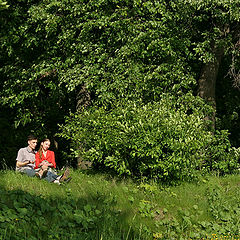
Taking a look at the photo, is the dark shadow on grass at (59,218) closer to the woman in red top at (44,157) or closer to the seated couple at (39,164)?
the seated couple at (39,164)

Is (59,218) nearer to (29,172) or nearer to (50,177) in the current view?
(50,177)

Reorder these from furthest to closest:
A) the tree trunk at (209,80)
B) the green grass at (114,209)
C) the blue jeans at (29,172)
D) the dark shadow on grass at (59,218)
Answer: the tree trunk at (209,80) < the blue jeans at (29,172) < the green grass at (114,209) < the dark shadow on grass at (59,218)

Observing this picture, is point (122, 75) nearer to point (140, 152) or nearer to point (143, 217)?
point (140, 152)

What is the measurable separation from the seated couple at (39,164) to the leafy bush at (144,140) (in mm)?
704

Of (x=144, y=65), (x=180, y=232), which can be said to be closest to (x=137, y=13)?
(x=144, y=65)

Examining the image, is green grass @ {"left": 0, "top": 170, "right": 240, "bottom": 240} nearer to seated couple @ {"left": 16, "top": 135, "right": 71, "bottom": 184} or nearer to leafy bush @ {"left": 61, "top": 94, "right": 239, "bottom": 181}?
seated couple @ {"left": 16, "top": 135, "right": 71, "bottom": 184}

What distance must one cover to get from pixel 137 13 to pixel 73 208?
6.02m

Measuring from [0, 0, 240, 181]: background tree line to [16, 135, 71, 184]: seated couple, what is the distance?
658 mm

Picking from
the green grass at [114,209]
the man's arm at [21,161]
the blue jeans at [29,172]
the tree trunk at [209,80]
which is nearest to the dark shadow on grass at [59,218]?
the green grass at [114,209]

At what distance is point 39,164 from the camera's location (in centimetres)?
911

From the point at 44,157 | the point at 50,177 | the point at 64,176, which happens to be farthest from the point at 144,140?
the point at 44,157

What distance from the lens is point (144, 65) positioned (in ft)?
33.6

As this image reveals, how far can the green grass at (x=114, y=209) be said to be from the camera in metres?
6.04

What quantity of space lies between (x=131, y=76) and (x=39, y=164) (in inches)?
124
